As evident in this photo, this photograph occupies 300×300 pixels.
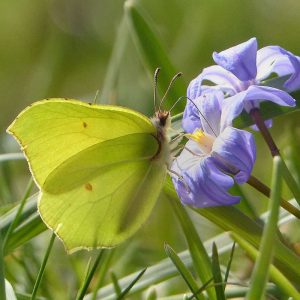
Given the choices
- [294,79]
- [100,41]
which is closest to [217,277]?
[294,79]

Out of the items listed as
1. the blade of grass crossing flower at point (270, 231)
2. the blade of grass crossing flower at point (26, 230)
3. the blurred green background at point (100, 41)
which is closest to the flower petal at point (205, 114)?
the blade of grass crossing flower at point (26, 230)

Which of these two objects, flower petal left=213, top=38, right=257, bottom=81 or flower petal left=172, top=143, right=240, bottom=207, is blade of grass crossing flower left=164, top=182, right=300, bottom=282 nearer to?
flower petal left=172, top=143, right=240, bottom=207

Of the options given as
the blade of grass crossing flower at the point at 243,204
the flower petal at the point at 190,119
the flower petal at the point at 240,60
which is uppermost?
the flower petal at the point at 240,60

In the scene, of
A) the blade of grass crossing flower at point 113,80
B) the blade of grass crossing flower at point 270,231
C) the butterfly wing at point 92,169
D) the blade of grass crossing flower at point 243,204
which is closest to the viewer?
the blade of grass crossing flower at point 270,231

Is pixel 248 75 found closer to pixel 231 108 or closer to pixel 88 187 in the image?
pixel 231 108

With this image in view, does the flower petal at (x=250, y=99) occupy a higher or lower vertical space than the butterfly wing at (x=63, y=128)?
higher

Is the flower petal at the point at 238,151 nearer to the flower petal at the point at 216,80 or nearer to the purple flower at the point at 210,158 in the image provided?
the purple flower at the point at 210,158
